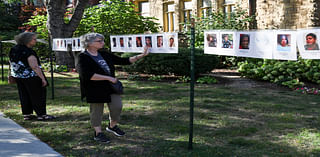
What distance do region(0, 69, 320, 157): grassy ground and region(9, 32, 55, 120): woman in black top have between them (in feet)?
1.01

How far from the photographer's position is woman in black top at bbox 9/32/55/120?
19.5 feet

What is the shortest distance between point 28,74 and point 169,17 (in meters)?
13.4

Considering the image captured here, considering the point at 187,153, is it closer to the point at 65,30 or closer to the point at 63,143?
the point at 63,143

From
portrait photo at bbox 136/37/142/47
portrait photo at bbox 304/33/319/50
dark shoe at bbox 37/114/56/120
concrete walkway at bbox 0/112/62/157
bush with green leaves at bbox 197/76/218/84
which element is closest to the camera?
portrait photo at bbox 304/33/319/50

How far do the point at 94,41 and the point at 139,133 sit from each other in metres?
1.59

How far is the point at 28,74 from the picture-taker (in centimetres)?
607

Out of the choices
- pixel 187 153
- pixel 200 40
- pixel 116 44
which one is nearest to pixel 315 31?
pixel 187 153

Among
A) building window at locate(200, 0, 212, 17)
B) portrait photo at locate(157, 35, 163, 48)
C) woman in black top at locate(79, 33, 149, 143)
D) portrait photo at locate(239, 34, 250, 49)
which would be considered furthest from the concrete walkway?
building window at locate(200, 0, 212, 17)

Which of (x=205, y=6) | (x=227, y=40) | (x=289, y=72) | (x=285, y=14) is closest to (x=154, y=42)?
(x=227, y=40)

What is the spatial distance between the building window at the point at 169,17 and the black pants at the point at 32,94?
12948mm

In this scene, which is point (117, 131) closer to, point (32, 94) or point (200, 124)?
point (200, 124)

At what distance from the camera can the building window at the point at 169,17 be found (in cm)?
1855

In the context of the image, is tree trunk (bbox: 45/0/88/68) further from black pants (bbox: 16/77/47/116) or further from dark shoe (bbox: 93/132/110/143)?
dark shoe (bbox: 93/132/110/143)

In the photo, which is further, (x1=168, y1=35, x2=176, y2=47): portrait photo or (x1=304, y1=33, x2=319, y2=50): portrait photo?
(x1=168, y1=35, x2=176, y2=47): portrait photo
